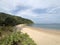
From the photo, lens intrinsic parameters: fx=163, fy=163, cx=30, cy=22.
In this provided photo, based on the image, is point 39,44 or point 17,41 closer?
point 17,41

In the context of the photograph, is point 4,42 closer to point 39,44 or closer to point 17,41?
point 17,41

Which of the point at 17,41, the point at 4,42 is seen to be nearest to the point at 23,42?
the point at 17,41

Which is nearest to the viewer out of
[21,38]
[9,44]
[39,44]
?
[9,44]

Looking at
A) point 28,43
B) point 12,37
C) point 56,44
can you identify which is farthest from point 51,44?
point 12,37

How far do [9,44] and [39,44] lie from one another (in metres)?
4.28

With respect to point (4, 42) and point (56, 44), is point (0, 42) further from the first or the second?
point (56, 44)

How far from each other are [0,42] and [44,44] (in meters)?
4.64

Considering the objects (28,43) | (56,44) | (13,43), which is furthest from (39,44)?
(13,43)

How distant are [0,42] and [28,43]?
140 cm

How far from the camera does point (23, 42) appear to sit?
25.1 ft

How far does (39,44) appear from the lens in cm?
1123

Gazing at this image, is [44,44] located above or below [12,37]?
below

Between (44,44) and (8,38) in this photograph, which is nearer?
(8,38)

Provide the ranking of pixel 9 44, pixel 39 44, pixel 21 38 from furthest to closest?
pixel 39 44 → pixel 21 38 → pixel 9 44
